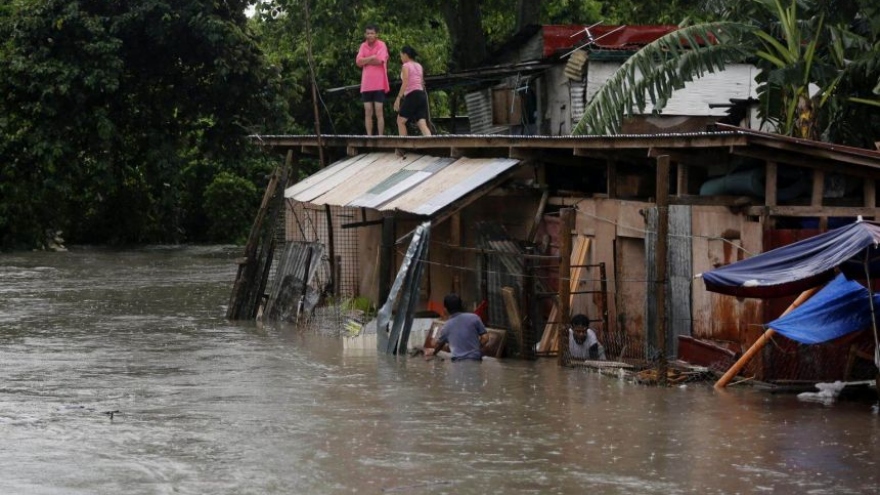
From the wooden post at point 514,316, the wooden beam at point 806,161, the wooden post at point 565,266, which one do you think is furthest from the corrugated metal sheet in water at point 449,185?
the wooden beam at point 806,161

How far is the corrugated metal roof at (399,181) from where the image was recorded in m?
16.8

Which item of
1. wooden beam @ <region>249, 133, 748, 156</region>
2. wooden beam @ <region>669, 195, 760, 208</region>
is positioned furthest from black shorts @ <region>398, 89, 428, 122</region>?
wooden beam @ <region>669, 195, 760, 208</region>

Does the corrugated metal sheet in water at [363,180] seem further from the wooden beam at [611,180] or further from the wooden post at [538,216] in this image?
the wooden beam at [611,180]

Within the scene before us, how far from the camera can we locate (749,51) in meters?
18.0

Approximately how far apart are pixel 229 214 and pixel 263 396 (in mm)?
23064

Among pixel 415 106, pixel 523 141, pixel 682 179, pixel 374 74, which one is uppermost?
pixel 374 74

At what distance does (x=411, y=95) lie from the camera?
21.0 meters

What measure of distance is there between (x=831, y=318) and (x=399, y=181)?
7.18 meters

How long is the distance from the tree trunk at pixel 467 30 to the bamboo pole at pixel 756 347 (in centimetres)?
1621

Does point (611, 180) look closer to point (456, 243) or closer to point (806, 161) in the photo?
point (806, 161)

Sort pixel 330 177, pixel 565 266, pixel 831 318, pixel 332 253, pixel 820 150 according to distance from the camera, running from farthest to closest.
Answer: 1. pixel 332 253
2. pixel 330 177
3. pixel 565 266
4. pixel 820 150
5. pixel 831 318

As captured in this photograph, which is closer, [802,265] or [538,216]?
[802,265]

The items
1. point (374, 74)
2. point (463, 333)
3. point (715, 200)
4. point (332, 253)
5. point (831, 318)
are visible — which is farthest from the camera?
point (332, 253)

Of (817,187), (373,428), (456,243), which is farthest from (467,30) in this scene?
(373,428)
